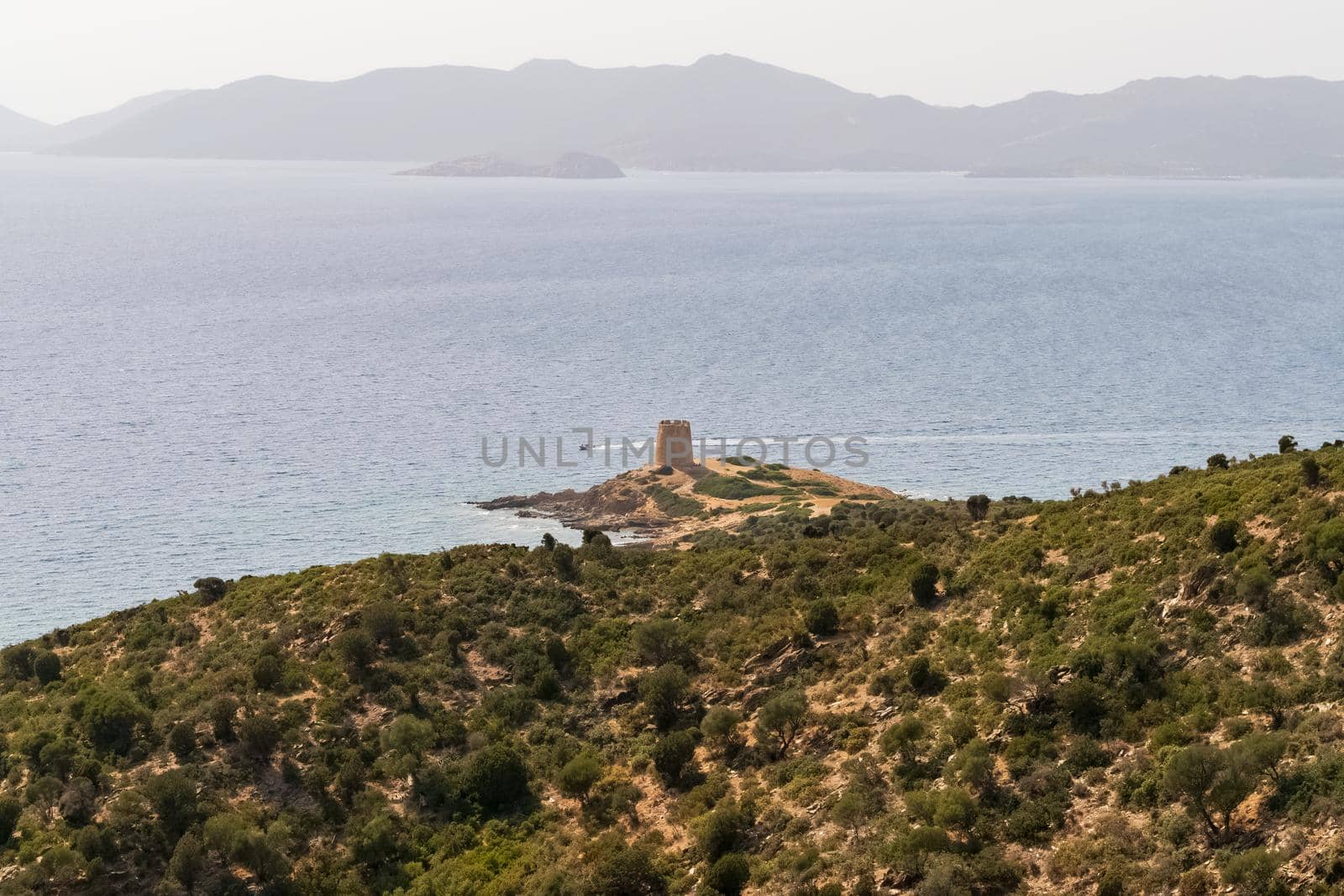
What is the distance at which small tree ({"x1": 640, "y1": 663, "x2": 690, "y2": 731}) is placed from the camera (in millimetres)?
30781

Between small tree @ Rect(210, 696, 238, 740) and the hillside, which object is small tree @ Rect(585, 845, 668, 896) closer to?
the hillside

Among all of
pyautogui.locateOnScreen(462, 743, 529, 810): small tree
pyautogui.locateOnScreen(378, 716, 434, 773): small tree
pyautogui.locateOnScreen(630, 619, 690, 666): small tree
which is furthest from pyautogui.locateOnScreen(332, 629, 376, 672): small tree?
pyautogui.locateOnScreen(630, 619, 690, 666): small tree

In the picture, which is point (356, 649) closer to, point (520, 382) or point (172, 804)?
point (172, 804)

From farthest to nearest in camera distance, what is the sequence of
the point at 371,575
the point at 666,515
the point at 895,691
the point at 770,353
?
1. the point at 770,353
2. the point at 666,515
3. the point at 371,575
4. the point at 895,691

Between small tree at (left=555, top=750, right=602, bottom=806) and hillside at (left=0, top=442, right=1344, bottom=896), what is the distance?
8cm

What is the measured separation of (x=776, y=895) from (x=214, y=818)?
1204cm

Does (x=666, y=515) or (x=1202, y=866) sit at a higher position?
(x=1202, y=866)

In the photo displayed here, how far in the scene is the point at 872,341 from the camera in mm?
128500

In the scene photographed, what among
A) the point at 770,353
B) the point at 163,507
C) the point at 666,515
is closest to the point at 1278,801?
the point at 666,515

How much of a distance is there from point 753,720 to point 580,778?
177 inches

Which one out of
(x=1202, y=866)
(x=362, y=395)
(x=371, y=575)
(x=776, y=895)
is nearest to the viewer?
(x=1202, y=866)

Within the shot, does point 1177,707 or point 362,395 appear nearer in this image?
point 1177,707

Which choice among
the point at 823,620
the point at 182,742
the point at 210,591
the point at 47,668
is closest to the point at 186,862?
the point at 182,742

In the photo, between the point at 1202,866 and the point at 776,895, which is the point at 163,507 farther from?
the point at 1202,866
